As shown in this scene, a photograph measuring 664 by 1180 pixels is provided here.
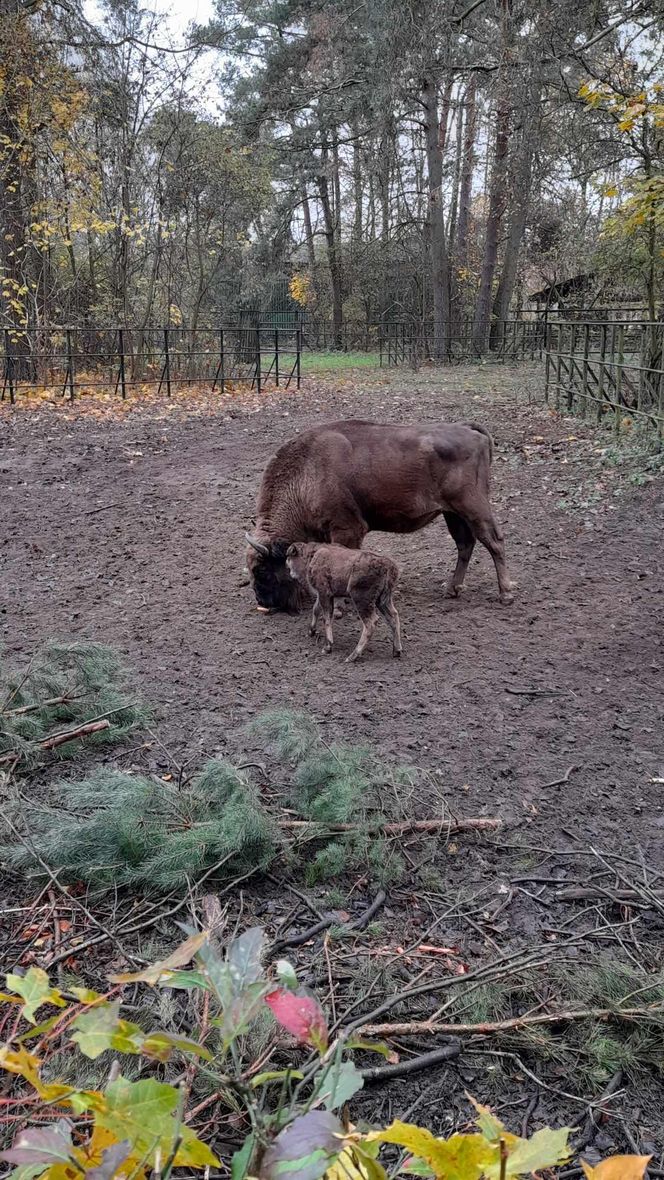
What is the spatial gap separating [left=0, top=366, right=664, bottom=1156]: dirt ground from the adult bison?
0.44 meters

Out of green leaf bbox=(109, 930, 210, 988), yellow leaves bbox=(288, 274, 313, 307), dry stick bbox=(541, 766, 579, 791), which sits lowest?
dry stick bbox=(541, 766, 579, 791)

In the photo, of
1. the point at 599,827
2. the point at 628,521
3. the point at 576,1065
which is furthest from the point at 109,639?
the point at 628,521

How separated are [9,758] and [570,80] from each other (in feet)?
65.4

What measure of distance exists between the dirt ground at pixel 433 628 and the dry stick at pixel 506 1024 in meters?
0.62

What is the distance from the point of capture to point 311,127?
34000mm

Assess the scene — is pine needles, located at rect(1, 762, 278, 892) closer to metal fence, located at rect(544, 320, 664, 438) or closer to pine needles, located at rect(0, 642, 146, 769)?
pine needles, located at rect(0, 642, 146, 769)

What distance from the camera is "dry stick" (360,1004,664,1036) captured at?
2.45 meters

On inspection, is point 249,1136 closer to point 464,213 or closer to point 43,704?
point 43,704

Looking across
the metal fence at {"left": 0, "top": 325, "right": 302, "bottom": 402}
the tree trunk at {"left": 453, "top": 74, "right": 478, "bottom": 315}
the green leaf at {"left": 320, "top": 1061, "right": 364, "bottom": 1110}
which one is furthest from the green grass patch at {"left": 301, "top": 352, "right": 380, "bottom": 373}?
the green leaf at {"left": 320, "top": 1061, "right": 364, "bottom": 1110}

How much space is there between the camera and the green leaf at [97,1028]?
0.99 meters

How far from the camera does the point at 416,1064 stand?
7.74ft

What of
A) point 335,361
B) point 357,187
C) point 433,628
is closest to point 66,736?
Answer: point 433,628

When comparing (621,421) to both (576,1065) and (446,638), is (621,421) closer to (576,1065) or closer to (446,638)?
(446,638)

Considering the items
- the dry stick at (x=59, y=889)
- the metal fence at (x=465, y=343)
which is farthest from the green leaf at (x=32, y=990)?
the metal fence at (x=465, y=343)
